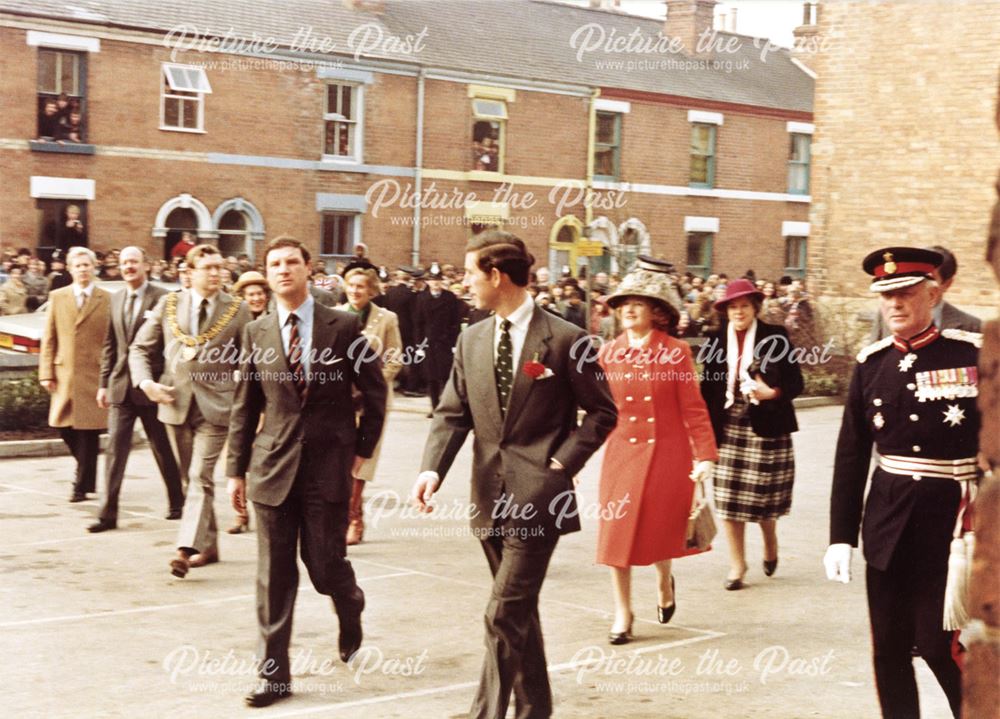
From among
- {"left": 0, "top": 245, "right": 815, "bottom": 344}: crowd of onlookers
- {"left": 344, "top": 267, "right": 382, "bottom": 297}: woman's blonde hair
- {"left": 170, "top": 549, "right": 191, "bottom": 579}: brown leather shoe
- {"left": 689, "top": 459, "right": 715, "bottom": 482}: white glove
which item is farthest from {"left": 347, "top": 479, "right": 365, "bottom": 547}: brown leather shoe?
{"left": 0, "top": 245, "right": 815, "bottom": 344}: crowd of onlookers

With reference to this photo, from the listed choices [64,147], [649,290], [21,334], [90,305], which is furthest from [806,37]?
[649,290]

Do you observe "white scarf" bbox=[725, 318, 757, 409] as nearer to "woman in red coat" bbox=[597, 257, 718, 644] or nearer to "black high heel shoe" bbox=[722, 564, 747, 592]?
"black high heel shoe" bbox=[722, 564, 747, 592]

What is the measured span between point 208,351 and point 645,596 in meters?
3.33

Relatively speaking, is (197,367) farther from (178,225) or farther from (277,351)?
(178,225)

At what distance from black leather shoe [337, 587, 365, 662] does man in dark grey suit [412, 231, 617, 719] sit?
1.14m

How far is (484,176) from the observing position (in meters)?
35.8

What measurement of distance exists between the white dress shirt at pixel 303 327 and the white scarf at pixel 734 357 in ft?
11.0

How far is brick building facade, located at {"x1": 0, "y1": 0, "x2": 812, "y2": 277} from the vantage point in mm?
28172

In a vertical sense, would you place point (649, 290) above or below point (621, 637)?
above

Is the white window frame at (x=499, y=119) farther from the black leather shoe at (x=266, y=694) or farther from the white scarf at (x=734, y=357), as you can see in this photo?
the black leather shoe at (x=266, y=694)

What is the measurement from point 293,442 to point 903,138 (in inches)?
796

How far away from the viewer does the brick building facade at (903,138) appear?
24.1 m

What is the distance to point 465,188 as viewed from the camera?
3553 centimetres

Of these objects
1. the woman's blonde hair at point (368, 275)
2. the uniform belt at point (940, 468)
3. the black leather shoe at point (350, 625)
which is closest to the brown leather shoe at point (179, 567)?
the black leather shoe at point (350, 625)
